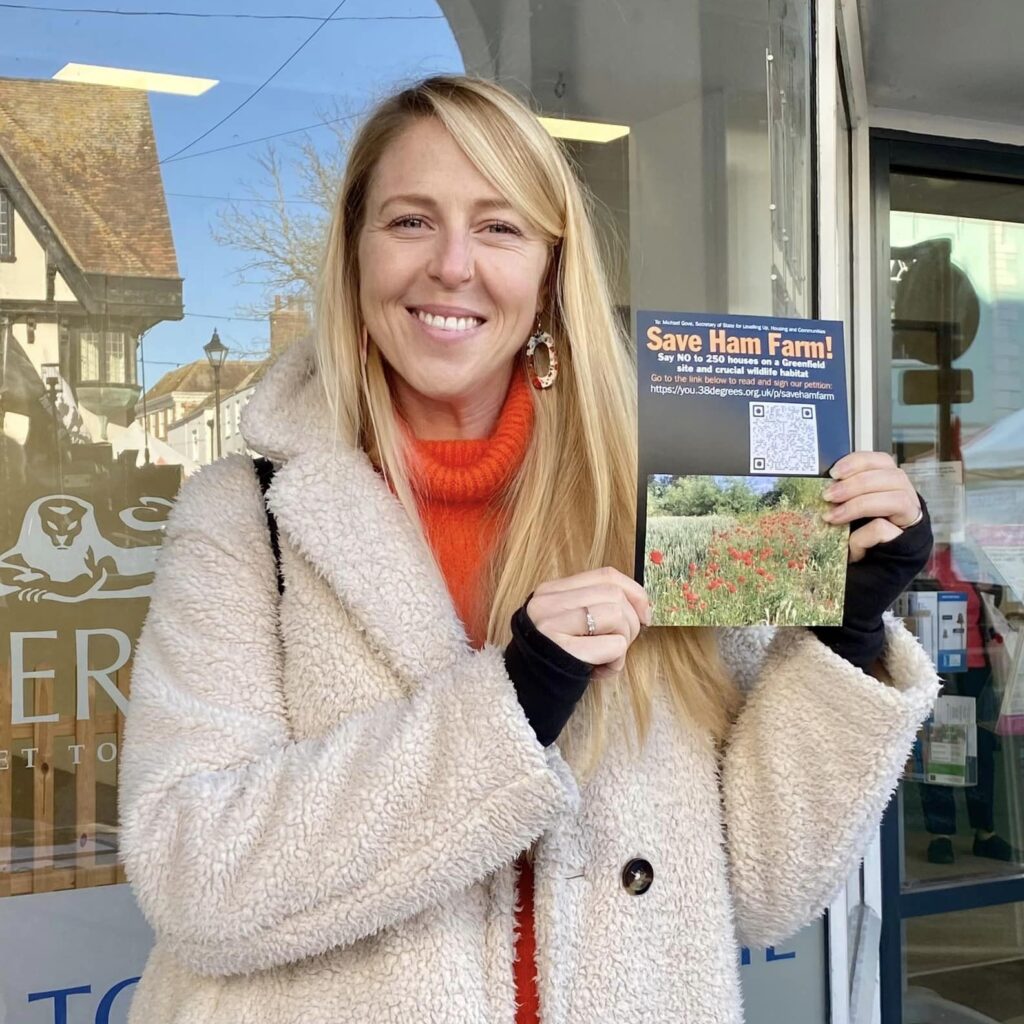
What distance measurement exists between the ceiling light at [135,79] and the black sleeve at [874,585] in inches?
80.5

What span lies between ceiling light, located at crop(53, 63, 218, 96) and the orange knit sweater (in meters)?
1.62

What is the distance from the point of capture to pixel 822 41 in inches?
86.8

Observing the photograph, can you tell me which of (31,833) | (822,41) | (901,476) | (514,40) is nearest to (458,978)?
(901,476)

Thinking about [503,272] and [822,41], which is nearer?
[503,272]

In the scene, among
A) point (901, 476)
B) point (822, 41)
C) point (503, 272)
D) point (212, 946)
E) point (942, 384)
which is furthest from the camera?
point (942, 384)

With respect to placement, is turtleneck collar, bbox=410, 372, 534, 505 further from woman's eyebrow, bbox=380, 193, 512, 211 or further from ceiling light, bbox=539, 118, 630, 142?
ceiling light, bbox=539, 118, 630, 142

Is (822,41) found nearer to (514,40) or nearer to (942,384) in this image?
(514,40)

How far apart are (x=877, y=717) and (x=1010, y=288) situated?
2784 millimetres

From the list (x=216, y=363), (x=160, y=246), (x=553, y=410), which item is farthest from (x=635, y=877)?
(x=160, y=246)

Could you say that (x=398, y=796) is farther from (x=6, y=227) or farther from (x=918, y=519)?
(x=6, y=227)

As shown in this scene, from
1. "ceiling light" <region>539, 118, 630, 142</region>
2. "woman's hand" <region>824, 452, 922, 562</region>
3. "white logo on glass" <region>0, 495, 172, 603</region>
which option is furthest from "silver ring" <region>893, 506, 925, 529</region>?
"ceiling light" <region>539, 118, 630, 142</region>

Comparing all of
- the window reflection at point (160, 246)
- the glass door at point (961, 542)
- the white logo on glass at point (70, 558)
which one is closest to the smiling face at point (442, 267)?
the window reflection at point (160, 246)

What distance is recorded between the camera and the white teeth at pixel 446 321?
49.8 inches

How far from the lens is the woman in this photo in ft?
3.34
